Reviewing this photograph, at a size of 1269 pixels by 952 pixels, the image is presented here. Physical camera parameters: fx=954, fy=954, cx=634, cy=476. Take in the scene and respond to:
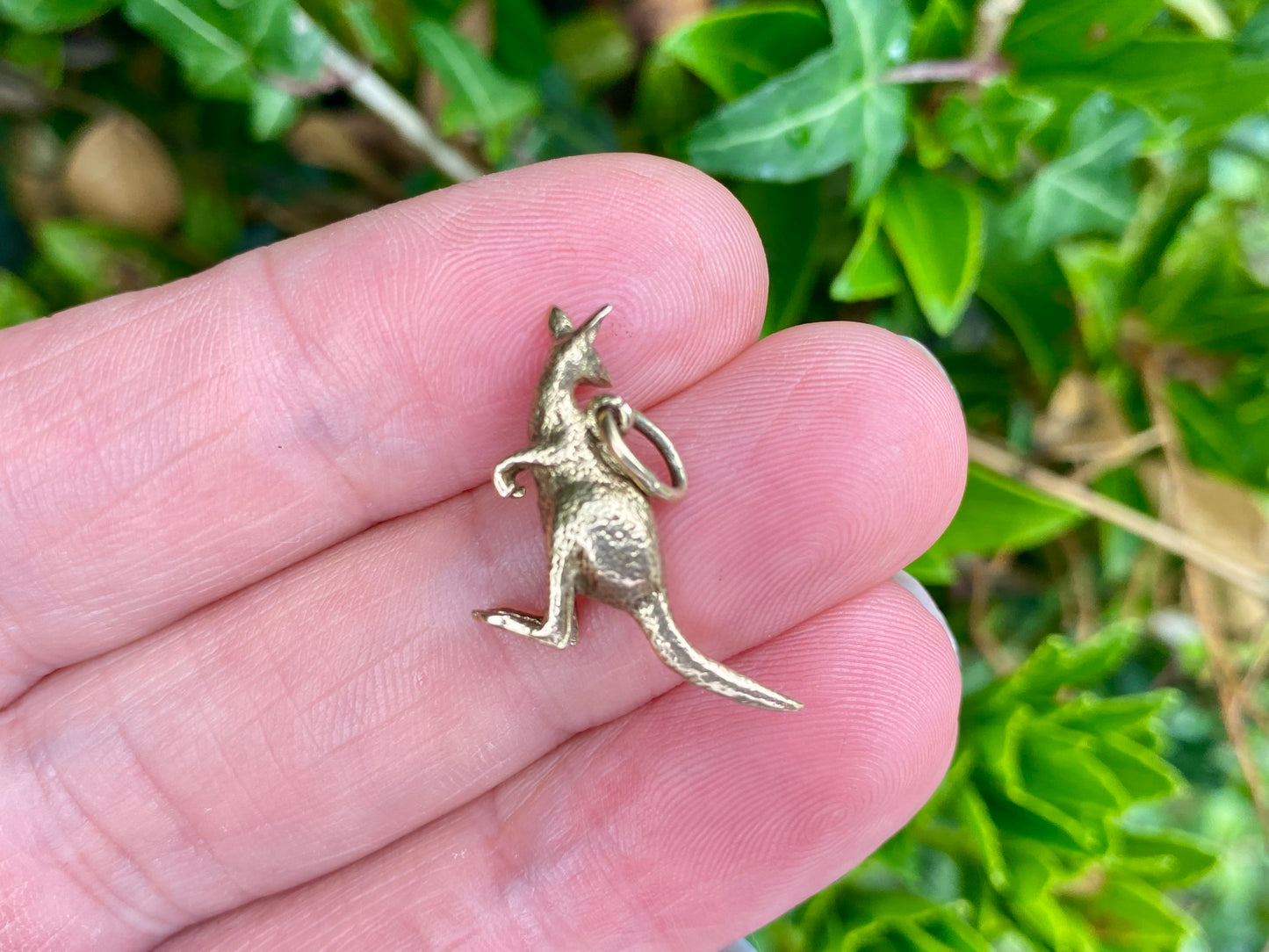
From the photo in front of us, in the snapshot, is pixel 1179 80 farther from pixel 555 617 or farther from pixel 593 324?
pixel 555 617

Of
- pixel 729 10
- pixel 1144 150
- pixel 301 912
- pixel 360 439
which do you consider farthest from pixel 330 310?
pixel 1144 150

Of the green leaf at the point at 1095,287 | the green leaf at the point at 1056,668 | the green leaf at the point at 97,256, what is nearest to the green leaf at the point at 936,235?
the green leaf at the point at 1095,287

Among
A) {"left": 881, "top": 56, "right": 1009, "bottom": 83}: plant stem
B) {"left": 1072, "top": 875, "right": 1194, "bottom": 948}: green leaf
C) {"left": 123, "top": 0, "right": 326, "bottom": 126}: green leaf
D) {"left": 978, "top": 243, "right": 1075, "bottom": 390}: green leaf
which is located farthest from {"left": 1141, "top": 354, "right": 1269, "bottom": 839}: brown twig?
{"left": 123, "top": 0, "right": 326, "bottom": 126}: green leaf

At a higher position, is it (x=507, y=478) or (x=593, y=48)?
(x=593, y=48)

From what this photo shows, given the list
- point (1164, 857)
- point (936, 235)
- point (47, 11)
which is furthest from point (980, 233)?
point (47, 11)

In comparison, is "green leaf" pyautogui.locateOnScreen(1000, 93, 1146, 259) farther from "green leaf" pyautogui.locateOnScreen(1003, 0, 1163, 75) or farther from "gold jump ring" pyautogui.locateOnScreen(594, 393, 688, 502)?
"gold jump ring" pyautogui.locateOnScreen(594, 393, 688, 502)

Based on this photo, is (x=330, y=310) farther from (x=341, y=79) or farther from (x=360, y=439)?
(x=341, y=79)

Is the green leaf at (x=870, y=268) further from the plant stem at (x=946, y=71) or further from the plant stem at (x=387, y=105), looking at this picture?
the plant stem at (x=387, y=105)
